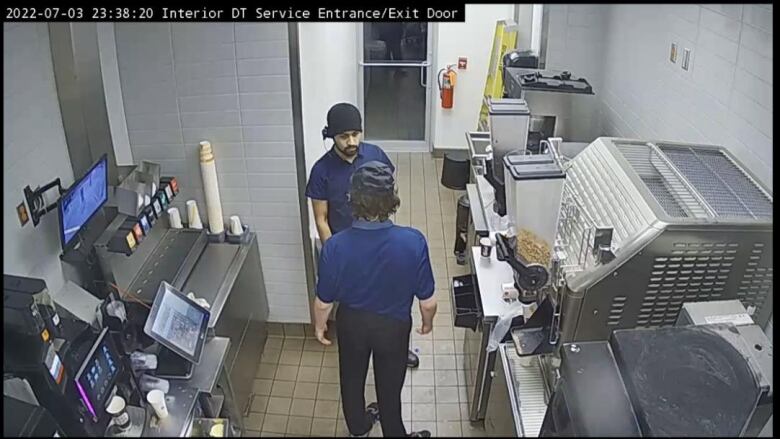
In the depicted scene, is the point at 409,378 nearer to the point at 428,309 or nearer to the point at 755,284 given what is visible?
the point at 428,309

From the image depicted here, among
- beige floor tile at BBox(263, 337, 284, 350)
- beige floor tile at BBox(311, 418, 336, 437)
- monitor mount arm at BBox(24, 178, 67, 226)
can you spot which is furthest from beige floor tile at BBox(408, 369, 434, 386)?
monitor mount arm at BBox(24, 178, 67, 226)

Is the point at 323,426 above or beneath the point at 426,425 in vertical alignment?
above

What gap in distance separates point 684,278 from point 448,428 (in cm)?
69

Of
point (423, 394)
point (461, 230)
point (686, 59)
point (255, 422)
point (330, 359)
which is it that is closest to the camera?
point (255, 422)

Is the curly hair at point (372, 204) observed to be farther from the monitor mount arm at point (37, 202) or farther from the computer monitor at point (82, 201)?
the monitor mount arm at point (37, 202)

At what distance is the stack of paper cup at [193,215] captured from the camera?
2.54m

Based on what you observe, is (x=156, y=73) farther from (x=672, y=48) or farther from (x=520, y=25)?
(x=672, y=48)

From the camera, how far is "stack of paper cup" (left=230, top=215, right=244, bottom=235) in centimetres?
259

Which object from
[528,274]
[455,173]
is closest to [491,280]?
[528,274]

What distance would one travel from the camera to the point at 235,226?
2596 mm

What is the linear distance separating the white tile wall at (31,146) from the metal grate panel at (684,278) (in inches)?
65.3

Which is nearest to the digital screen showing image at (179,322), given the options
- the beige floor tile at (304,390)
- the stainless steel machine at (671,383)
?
the beige floor tile at (304,390)

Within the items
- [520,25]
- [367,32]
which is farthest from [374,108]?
[520,25]

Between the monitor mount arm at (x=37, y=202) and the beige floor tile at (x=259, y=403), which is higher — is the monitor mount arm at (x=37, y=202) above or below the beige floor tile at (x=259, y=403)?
above
